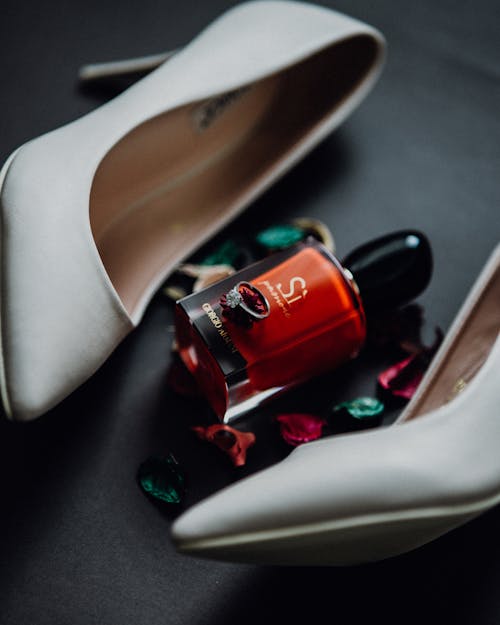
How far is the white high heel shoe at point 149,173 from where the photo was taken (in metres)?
0.50

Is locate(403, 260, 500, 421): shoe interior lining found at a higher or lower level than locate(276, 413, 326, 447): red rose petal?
higher

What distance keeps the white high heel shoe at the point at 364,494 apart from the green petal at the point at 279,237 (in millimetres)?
231

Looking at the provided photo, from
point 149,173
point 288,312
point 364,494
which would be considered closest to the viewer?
point 364,494

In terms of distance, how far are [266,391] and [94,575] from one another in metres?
0.19

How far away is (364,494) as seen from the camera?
1.46ft

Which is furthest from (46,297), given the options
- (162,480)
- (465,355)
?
(465,355)

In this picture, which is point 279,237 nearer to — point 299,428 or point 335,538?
point 299,428

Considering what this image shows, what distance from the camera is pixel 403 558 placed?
0.57 meters

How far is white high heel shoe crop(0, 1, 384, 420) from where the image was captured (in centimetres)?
50

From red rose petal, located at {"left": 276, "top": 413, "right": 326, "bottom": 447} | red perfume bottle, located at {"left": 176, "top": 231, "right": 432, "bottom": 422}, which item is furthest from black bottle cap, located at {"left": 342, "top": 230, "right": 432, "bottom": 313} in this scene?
red rose petal, located at {"left": 276, "top": 413, "right": 326, "bottom": 447}

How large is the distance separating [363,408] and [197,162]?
11.1 inches

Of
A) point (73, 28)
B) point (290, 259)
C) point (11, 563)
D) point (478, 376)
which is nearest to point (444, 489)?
point (478, 376)

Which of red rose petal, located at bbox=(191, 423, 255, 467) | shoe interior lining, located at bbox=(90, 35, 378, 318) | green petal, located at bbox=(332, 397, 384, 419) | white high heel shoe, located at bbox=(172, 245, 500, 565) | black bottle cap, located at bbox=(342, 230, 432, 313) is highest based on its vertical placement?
shoe interior lining, located at bbox=(90, 35, 378, 318)

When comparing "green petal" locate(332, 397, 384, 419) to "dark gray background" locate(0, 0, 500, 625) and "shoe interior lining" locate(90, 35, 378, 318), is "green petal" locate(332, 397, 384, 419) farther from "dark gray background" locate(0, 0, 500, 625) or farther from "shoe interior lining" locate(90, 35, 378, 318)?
"shoe interior lining" locate(90, 35, 378, 318)
